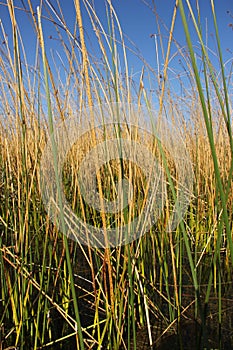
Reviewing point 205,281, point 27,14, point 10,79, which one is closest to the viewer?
point 27,14

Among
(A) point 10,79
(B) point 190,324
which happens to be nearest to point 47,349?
(B) point 190,324

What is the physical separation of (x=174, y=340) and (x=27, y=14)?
0.90m

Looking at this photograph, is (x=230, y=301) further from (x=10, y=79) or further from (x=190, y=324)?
(x=10, y=79)

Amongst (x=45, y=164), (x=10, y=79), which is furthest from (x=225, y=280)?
(x=10, y=79)

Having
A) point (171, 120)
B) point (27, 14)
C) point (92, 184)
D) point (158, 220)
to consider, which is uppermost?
point (27, 14)

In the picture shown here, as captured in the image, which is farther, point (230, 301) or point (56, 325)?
point (230, 301)

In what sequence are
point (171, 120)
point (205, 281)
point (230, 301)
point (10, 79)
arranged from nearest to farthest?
point (10, 79) < point (230, 301) < point (205, 281) < point (171, 120)

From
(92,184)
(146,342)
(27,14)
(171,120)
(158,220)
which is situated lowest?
(146,342)

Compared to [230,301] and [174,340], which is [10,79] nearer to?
[174,340]

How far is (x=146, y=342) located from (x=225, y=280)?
1.56ft

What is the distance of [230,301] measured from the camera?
117 cm

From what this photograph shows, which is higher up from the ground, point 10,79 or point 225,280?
point 10,79

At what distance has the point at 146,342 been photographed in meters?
0.98

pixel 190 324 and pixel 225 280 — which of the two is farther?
pixel 225 280
